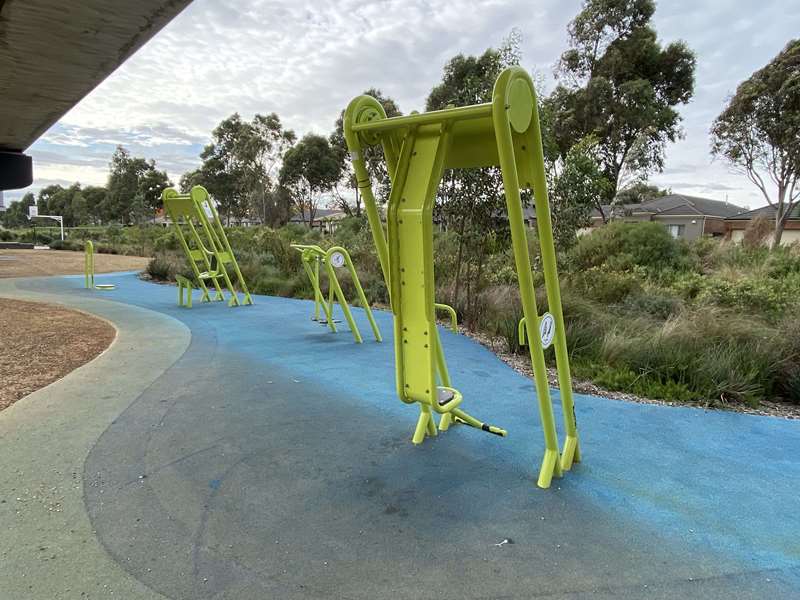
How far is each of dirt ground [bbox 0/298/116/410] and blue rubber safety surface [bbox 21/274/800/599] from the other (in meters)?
1.32

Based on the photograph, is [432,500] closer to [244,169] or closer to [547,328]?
[547,328]

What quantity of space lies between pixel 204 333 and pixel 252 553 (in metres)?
5.03

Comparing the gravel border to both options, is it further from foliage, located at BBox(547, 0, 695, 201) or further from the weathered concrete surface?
foliage, located at BBox(547, 0, 695, 201)

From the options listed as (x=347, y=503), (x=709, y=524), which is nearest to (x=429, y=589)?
(x=347, y=503)

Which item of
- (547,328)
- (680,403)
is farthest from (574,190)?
(547,328)

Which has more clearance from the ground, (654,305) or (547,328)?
(547,328)

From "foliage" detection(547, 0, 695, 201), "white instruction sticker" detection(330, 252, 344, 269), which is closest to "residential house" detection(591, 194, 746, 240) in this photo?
"foliage" detection(547, 0, 695, 201)

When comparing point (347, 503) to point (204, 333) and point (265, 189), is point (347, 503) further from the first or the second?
point (265, 189)

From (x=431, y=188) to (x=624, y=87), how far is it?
22.2 m

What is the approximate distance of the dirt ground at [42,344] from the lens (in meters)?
4.48

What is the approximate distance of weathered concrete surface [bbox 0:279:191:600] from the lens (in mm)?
1888

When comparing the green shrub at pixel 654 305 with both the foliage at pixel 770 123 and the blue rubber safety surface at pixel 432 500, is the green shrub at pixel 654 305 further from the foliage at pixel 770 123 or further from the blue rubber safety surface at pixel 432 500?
the foliage at pixel 770 123

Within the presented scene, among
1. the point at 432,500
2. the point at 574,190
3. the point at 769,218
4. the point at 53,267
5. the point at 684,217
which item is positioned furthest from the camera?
the point at 684,217

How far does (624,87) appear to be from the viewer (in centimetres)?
2036
